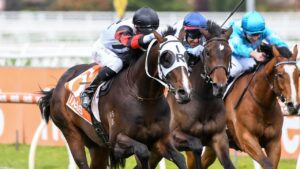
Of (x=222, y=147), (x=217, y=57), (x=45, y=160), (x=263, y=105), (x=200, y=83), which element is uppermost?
(x=217, y=57)

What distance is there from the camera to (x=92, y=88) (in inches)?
364

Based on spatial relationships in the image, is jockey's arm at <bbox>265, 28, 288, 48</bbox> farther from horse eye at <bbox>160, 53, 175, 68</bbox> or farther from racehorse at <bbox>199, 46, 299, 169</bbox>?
horse eye at <bbox>160, 53, 175, 68</bbox>

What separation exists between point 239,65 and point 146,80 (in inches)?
70.6

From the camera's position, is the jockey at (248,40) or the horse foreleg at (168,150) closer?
the horse foreleg at (168,150)

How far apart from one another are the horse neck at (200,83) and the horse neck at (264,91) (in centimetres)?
60

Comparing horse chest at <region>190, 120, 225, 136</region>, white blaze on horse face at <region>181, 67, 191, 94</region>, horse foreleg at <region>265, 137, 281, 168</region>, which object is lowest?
horse foreleg at <region>265, 137, 281, 168</region>

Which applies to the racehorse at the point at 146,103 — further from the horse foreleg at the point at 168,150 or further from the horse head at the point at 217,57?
the horse head at the point at 217,57

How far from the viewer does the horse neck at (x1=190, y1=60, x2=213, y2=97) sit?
9203mm

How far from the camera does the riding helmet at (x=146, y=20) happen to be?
340 inches

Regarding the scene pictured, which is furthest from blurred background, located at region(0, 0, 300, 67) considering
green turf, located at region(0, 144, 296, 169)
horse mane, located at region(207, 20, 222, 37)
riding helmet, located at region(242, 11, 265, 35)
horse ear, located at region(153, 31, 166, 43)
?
horse ear, located at region(153, 31, 166, 43)

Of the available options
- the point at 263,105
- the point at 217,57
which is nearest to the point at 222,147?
the point at 263,105

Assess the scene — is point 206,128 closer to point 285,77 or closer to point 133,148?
point 285,77

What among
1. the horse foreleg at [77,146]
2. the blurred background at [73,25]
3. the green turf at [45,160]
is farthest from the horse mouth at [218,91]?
the blurred background at [73,25]

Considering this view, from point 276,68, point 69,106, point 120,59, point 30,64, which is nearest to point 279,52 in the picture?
Answer: point 276,68
